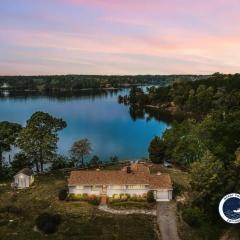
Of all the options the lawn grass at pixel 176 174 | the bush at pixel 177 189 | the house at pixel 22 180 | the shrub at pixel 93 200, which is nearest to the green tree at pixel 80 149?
the lawn grass at pixel 176 174

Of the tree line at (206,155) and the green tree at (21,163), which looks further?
the green tree at (21,163)

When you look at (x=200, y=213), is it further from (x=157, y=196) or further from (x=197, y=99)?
(x=197, y=99)

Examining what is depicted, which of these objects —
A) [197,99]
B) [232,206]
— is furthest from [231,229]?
[197,99]

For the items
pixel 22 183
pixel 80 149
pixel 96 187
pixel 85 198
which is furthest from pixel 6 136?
pixel 85 198

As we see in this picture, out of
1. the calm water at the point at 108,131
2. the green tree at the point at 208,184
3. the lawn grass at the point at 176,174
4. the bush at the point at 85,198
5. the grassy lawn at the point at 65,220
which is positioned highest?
the green tree at the point at 208,184

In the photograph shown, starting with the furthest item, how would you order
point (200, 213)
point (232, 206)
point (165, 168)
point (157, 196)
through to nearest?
point (165, 168), point (157, 196), point (200, 213), point (232, 206)

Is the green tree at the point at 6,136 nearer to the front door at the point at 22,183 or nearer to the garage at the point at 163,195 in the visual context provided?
the front door at the point at 22,183

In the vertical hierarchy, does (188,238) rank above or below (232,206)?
below

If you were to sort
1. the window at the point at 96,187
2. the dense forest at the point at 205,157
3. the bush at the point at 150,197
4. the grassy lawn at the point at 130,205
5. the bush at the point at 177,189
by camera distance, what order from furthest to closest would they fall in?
the bush at the point at 177,189 < the window at the point at 96,187 < the bush at the point at 150,197 < the grassy lawn at the point at 130,205 < the dense forest at the point at 205,157
